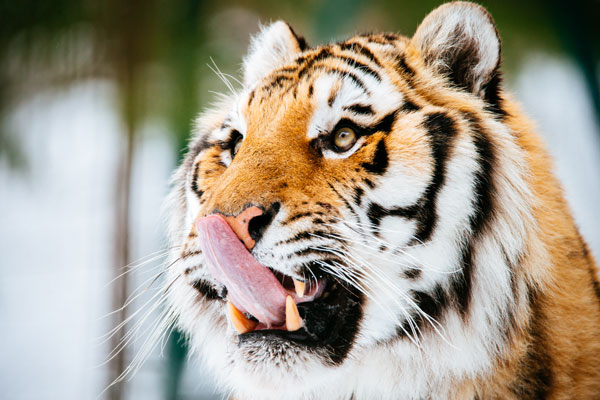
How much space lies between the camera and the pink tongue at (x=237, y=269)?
0.40 metres

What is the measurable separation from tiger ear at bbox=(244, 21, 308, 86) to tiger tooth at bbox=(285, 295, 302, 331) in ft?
1.25

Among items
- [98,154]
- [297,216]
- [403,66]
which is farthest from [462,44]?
[98,154]

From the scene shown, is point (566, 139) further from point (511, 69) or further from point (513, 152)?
point (513, 152)

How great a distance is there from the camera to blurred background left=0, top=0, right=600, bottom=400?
3.34 feet

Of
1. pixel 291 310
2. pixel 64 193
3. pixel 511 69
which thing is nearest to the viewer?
pixel 291 310

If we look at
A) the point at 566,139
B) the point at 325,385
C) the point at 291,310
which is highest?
the point at 566,139

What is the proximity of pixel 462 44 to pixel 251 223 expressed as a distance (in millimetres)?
323

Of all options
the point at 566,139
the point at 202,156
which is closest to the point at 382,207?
the point at 202,156

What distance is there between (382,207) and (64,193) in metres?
0.93

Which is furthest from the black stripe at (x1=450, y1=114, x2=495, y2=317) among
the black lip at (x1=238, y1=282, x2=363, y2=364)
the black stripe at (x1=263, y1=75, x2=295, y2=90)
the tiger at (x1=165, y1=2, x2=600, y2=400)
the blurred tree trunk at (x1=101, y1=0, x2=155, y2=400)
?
the blurred tree trunk at (x1=101, y1=0, x2=155, y2=400)

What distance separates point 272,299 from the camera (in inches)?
16.5

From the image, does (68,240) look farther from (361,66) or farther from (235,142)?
(361,66)

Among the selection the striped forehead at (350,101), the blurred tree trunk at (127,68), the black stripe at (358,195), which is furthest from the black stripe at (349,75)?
the blurred tree trunk at (127,68)

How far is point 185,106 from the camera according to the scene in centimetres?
122
